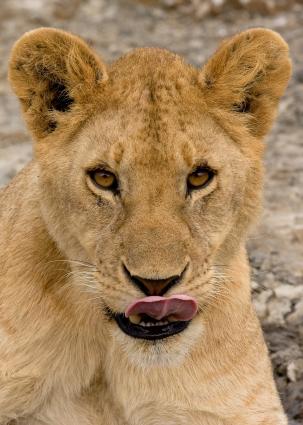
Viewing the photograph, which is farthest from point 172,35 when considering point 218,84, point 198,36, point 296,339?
point 218,84

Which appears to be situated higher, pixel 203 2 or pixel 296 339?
pixel 203 2

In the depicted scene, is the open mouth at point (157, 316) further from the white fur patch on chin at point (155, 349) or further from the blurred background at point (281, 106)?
the blurred background at point (281, 106)

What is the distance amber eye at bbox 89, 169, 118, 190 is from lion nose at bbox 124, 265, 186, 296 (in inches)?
13.6

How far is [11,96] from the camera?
752 cm

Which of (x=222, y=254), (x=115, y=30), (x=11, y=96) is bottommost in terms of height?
(x=222, y=254)

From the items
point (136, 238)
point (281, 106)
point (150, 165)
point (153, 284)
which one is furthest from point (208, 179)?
point (281, 106)

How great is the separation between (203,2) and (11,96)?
2393 millimetres

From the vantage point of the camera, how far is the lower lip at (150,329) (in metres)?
2.88

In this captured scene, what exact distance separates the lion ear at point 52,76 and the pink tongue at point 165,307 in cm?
75

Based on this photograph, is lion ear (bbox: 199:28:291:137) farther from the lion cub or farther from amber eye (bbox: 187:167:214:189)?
amber eye (bbox: 187:167:214:189)

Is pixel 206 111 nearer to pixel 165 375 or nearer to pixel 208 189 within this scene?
pixel 208 189

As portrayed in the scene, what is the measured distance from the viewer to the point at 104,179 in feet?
9.87

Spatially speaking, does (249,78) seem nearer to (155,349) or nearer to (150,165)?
(150,165)

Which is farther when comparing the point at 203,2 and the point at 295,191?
the point at 203,2
